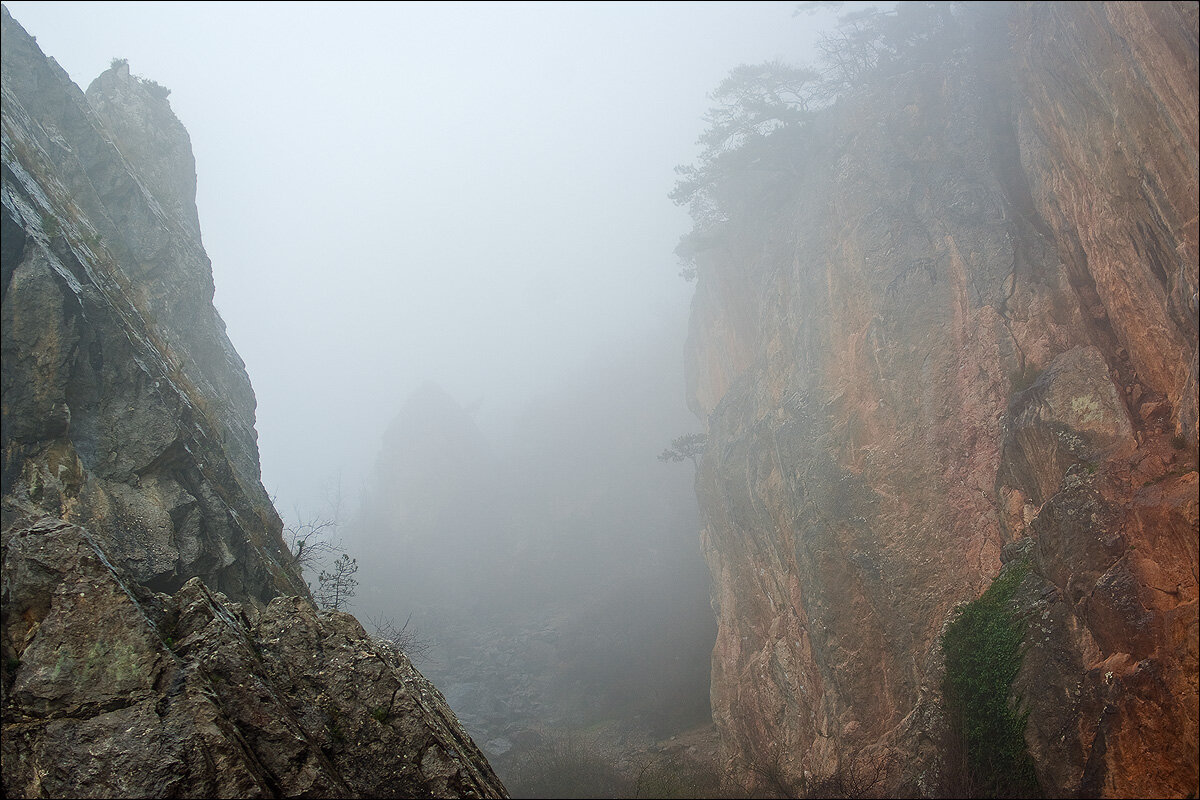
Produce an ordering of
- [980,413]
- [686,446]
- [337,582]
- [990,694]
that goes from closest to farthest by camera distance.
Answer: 1. [990,694]
2. [337,582]
3. [980,413]
4. [686,446]

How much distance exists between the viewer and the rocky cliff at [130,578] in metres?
6.66

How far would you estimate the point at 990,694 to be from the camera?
12820 mm

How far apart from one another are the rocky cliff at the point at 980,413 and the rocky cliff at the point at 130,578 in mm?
11363

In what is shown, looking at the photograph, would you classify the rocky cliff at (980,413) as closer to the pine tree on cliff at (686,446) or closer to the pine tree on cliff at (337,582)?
the pine tree on cliff at (686,446)

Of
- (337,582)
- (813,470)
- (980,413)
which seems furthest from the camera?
(813,470)

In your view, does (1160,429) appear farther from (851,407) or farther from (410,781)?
(410,781)

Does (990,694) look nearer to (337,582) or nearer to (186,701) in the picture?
(186,701)

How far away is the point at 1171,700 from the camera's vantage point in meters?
9.85

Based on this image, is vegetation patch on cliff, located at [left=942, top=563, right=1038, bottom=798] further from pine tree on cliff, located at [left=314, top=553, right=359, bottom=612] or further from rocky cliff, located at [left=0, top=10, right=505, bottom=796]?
pine tree on cliff, located at [left=314, top=553, right=359, bottom=612]

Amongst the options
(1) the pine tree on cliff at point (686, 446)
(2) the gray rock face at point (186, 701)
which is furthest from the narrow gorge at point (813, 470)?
(1) the pine tree on cliff at point (686, 446)

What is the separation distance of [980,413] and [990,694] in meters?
6.97

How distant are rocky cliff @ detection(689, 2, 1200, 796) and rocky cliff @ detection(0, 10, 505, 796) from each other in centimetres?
1136

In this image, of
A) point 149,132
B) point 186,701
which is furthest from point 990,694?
point 149,132

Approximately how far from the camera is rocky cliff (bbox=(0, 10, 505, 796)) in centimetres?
666
